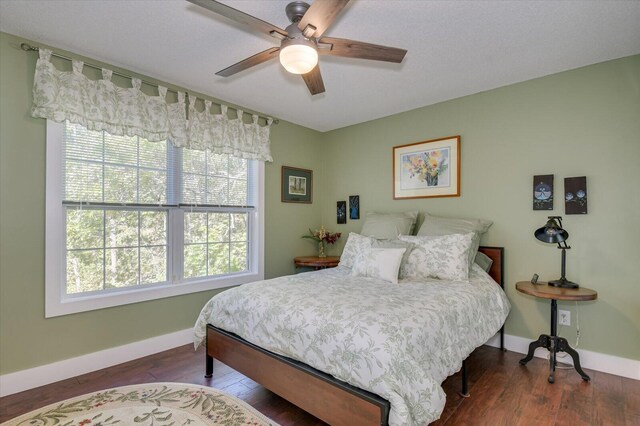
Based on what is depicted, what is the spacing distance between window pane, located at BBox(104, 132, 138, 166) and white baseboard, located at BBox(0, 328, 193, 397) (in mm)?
1583

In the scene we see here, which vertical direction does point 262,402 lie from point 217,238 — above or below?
below

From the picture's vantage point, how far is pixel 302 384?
1746 mm

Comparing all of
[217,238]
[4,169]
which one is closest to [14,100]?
[4,169]

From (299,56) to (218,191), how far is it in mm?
A: 2005

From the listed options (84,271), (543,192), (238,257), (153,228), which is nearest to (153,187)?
(153,228)

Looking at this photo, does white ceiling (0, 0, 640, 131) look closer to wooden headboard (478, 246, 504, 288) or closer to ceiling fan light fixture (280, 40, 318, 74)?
ceiling fan light fixture (280, 40, 318, 74)

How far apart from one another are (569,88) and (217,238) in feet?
11.6

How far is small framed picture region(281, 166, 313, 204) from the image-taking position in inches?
159

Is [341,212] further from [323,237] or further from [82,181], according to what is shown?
[82,181]

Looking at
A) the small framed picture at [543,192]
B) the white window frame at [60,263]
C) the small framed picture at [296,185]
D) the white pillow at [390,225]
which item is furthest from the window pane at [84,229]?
the small framed picture at [543,192]

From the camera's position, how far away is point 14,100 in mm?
2234

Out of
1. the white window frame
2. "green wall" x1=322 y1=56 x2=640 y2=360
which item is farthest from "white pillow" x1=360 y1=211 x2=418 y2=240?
the white window frame

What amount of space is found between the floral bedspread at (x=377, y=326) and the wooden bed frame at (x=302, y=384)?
0.16 feet

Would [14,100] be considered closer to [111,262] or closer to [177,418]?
[111,262]
